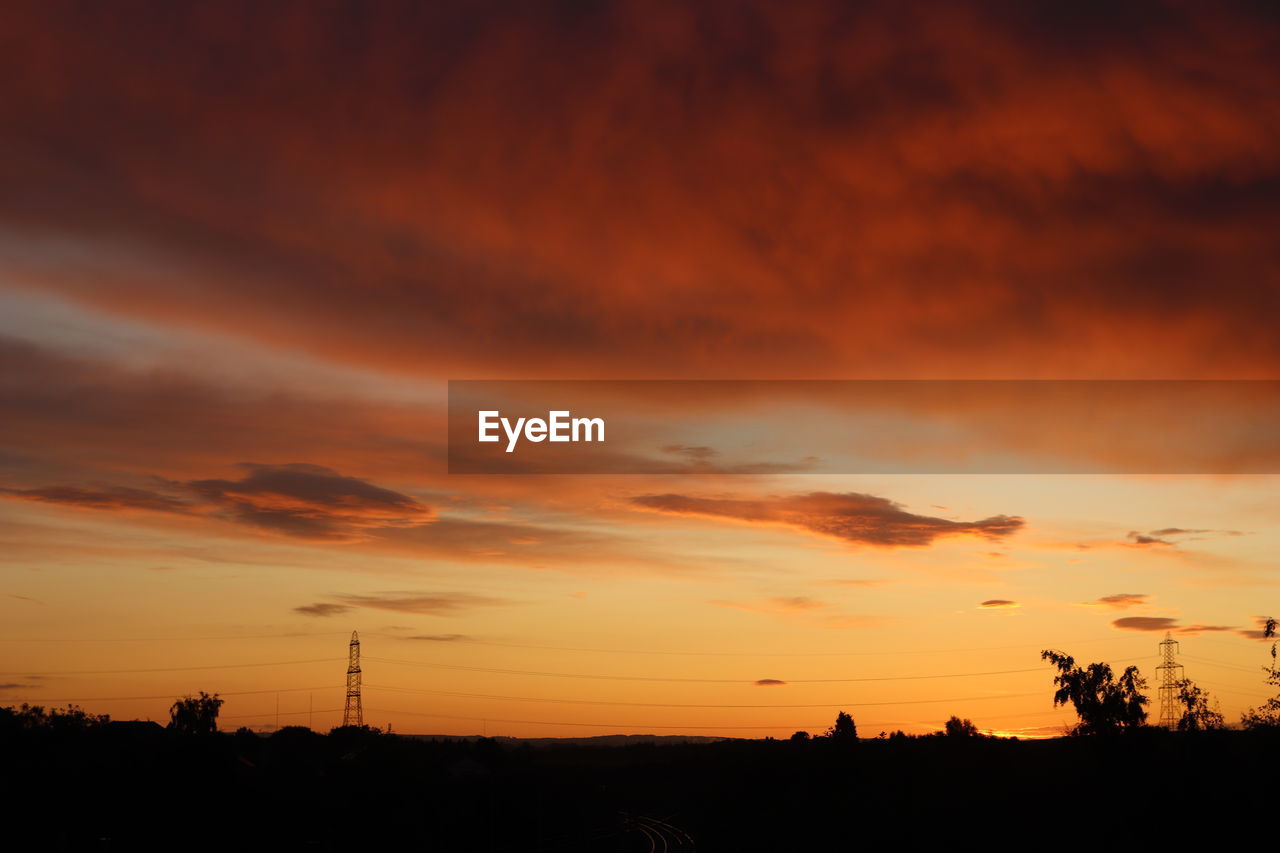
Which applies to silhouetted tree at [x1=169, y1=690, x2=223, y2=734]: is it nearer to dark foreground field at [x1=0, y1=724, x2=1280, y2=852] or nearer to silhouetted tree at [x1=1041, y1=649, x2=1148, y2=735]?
dark foreground field at [x1=0, y1=724, x2=1280, y2=852]

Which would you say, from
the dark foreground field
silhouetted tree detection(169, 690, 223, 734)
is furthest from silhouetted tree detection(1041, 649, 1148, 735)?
silhouetted tree detection(169, 690, 223, 734)

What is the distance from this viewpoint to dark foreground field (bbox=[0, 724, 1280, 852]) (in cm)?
6150

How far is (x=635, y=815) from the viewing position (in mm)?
118688

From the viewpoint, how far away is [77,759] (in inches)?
3226

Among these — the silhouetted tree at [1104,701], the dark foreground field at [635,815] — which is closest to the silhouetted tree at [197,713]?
the dark foreground field at [635,815]

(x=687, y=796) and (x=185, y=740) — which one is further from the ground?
(x=185, y=740)

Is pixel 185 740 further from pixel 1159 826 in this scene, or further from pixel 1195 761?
pixel 1195 761

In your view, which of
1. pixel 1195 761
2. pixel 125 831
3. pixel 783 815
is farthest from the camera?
pixel 783 815

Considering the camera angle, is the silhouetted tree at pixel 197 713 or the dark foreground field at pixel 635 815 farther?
the silhouetted tree at pixel 197 713

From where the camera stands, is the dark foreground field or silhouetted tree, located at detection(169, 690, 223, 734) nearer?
the dark foreground field

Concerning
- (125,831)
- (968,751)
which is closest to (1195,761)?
(968,751)

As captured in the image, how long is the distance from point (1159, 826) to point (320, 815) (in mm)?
51369

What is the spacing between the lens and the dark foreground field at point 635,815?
61.5 metres

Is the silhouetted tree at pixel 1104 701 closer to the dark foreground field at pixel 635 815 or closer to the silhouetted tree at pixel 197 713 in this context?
the dark foreground field at pixel 635 815
